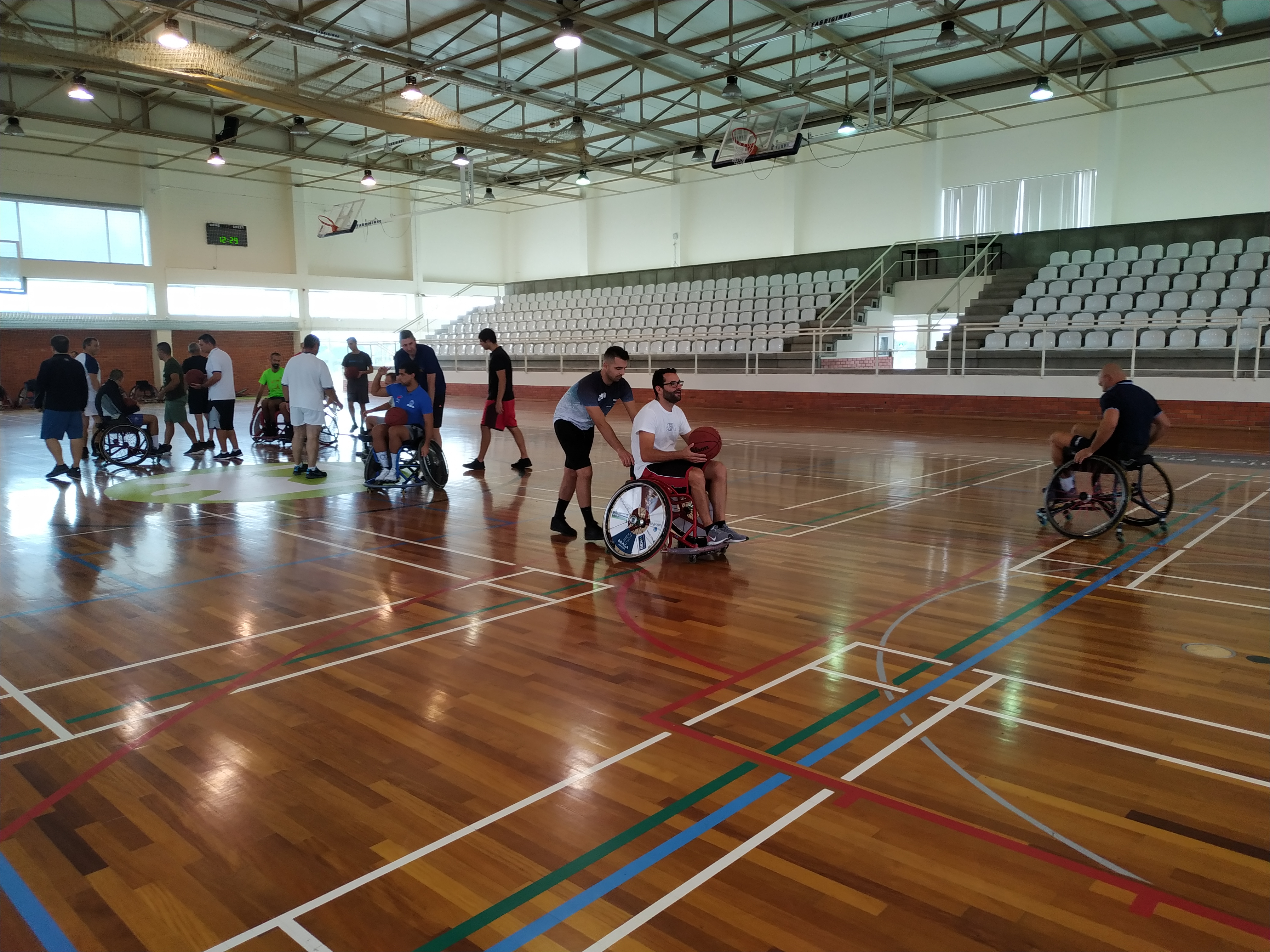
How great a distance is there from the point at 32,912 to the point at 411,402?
6.78 meters

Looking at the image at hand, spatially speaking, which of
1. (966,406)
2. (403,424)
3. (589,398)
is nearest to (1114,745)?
(589,398)

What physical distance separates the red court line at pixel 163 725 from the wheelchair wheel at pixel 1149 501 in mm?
5299

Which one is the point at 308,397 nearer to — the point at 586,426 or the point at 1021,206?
the point at 586,426

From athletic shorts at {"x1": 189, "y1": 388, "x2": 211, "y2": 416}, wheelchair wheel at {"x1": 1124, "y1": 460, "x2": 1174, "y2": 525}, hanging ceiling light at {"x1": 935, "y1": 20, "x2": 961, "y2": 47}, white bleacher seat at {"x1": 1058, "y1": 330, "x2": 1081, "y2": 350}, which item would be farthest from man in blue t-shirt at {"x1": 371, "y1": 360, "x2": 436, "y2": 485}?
white bleacher seat at {"x1": 1058, "y1": 330, "x2": 1081, "y2": 350}

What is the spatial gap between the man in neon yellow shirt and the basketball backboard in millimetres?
8902

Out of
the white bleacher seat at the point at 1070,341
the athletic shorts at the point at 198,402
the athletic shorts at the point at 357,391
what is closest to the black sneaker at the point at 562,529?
the athletic shorts at the point at 357,391

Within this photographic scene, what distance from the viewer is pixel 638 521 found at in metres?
5.93

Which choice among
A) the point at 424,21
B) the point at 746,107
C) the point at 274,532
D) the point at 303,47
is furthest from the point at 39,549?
the point at 746,107

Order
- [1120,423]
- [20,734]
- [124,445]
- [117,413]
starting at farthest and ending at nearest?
[124,445], [117,413], [1120,423], [20,734]

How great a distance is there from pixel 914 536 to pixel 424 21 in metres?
14.6

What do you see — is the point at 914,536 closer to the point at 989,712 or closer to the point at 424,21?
the point at 989,712

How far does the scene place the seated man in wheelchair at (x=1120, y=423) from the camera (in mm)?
6207

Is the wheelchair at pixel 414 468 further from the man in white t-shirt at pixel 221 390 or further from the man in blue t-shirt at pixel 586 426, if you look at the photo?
the man in white t-shirt at pixel 221 390

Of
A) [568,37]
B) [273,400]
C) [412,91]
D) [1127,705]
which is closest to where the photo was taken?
[1127,705]
